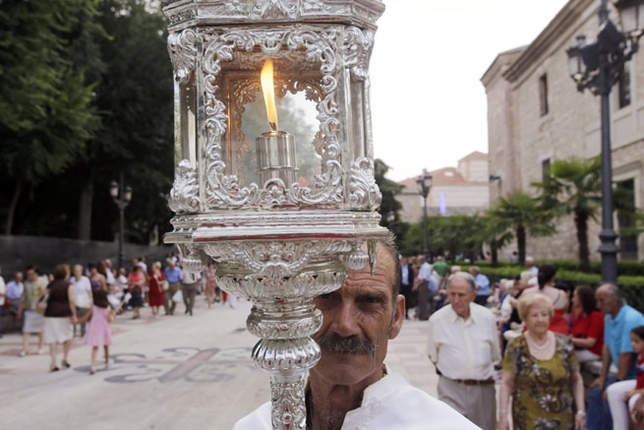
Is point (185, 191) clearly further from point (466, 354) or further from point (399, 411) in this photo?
point (466, 354)

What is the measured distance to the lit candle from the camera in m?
1.33

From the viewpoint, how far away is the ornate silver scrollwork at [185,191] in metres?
1.23

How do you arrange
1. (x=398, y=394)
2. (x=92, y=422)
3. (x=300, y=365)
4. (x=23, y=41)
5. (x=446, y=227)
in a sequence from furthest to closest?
(x=446, y=227), (x=23, y=41), (x=92, y=422), (x=398, y=394), (x=300, y=365)

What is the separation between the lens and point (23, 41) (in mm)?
14172

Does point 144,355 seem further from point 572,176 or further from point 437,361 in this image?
point 572,176

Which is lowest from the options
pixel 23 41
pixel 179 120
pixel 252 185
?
pixel 252 185

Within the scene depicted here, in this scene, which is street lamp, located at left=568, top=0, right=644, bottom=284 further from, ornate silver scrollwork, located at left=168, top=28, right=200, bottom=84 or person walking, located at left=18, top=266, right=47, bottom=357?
person walking, located at left=18, top=266, right=47, bottom=357

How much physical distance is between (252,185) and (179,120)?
25 cm

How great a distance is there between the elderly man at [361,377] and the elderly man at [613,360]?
410 cm

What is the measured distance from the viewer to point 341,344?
1.71 metres

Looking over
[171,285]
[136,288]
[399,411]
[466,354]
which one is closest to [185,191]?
[399,411]

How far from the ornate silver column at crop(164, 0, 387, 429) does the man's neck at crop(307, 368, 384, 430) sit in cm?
61

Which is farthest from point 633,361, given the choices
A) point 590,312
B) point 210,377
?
point 210,377

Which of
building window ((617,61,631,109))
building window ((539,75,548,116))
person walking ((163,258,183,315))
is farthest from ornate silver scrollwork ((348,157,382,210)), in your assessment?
building window ((539,75,548,116))
